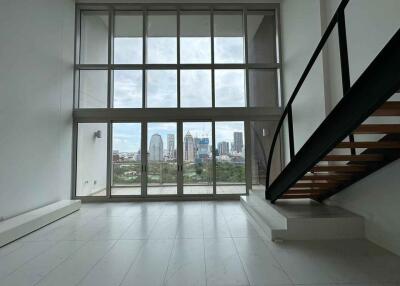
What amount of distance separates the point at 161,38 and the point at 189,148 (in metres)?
3.42

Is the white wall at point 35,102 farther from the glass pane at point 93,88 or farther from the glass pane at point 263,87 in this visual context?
the glass pane at point 263,87

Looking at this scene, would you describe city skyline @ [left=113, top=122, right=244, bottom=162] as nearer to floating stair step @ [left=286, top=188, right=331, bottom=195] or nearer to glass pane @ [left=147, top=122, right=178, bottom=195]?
glass pane @ [left=147, top=122, right=178, bottom=195]

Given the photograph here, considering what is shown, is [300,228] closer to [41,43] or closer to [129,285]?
[129,285]

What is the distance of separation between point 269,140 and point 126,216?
4326 mm

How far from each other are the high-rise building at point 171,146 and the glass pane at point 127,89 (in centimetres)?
124

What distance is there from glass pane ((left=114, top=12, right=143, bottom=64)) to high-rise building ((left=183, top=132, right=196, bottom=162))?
2643 millimetres

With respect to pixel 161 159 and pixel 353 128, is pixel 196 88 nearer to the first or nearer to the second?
pixel 161 159

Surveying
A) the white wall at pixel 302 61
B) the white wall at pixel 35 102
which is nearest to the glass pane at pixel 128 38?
the white wall at pixel 35 102

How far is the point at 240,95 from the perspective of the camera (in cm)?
694

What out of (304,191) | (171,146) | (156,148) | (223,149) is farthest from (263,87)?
(304,191)

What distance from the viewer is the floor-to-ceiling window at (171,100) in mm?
6738

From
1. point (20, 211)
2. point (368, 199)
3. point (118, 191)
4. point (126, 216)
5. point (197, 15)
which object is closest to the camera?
point (368, 199)

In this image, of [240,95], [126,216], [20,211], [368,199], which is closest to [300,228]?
[368,199]

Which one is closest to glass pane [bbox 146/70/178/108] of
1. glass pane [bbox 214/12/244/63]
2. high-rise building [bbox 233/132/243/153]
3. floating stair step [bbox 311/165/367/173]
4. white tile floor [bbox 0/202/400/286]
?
glass pane [bbox 214/12/244/63]
